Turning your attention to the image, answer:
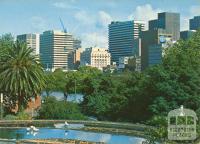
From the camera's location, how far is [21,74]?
5016cm

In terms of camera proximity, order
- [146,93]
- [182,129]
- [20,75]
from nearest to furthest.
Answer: [182,129], [146,93], [20,75]

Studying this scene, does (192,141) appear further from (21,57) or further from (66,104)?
(21,57)

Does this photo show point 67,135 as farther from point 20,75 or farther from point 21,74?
point 21,74

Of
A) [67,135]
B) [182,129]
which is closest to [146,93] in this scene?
[67,135]

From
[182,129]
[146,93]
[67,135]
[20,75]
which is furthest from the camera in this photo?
[20,75]

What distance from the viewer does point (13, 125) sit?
1706 inches

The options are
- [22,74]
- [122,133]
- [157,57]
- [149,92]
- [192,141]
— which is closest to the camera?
[192,141]

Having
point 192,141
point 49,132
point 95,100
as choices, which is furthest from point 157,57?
point 192,141

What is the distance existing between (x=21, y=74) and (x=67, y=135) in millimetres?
14940

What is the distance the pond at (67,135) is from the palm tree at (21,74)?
9046mm

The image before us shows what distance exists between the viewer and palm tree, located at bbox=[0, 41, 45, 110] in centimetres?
4988

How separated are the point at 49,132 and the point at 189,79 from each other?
1125 cm

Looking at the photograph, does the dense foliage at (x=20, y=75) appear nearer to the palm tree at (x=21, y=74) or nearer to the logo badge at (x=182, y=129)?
the palm tree at (x=21, y=74)

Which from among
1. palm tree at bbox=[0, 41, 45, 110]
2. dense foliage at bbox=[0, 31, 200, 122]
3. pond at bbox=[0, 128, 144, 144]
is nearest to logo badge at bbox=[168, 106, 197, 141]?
pond at bbox=[0, 128, 144, 144]
